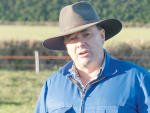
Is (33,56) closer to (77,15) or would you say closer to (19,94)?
(19,94)

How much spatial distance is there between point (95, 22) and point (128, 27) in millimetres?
36691

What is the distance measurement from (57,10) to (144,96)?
1405 inches

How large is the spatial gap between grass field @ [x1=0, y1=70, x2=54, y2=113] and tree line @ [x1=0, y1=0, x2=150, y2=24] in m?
24.9

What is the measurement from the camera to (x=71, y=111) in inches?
69.4

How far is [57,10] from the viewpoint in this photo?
36375 mm

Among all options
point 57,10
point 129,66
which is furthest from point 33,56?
point 57,10

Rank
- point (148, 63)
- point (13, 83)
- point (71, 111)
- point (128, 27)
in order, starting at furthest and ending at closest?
point (128, 27) < point (148, 63) < point (13, 83) < point (71, 111)

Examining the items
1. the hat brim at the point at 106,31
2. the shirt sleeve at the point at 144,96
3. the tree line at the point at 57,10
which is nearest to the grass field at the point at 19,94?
the hat brim at the point at 106,31

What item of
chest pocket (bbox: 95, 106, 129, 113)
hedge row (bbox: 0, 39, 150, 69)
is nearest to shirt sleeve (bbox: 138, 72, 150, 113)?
chest pocket (bbox: 95, 106, 129, 113)

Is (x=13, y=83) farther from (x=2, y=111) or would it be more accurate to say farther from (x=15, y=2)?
(x=15, y=2)

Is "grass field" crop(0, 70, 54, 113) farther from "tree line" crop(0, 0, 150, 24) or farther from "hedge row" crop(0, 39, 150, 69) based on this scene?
"tree line" crop(0, 0, 150, 24)

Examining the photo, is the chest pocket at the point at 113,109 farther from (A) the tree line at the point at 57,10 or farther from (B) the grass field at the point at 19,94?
(A) the tree line at the point at 57,10

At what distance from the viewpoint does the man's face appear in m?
1.80

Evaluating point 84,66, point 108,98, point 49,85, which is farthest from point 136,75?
point 49,85
